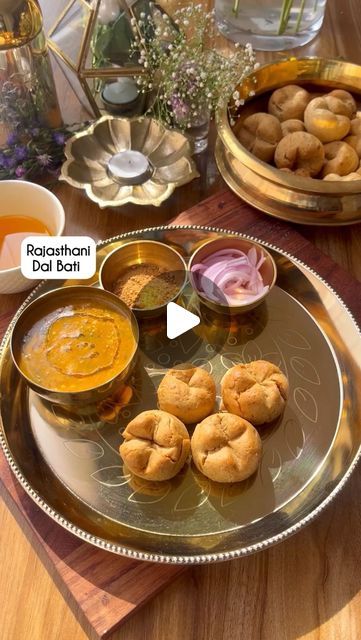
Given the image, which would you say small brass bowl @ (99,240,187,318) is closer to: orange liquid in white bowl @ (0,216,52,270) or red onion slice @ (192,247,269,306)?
red onion slice @ (192,247,269,306)

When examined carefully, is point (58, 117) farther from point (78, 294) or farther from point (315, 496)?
point (315, 496)

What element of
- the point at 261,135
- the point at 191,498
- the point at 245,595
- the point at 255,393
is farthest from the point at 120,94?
the point at 245,595

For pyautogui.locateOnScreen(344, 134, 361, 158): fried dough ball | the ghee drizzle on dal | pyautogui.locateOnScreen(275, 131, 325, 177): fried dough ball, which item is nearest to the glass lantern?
pyautogui.locateOnScreen(275, 131, 325, 177): fried dough ball

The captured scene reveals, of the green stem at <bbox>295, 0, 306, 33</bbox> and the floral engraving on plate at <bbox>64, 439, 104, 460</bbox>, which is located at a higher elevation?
the green stem at <bbox>295, 0, 306, 33</bbox>

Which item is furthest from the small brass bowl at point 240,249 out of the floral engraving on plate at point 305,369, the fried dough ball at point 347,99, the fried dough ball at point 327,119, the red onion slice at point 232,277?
the fried dough ball at point 347,99

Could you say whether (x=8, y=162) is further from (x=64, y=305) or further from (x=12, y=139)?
(x=64, y=305)

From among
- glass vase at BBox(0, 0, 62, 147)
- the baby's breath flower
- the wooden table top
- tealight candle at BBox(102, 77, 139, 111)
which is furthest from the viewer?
tealight candle at BBox(102, 77, 139, 111)

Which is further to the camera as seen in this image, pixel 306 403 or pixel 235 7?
pixel 235 7
